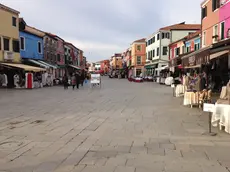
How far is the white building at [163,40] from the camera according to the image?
155 feet

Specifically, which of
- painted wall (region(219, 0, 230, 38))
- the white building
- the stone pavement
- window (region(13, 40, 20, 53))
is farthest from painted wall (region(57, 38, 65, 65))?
the stone pavement

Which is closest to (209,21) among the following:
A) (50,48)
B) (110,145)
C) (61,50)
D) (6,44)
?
(6,44)

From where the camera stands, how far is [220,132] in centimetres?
695

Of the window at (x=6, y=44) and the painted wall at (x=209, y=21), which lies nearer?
the painted wall at (x=209, y=21)

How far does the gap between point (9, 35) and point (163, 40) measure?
3072 centimetres

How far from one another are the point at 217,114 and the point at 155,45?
1898 inches

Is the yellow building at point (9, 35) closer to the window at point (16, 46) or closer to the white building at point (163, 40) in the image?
the window at point (16, 46)

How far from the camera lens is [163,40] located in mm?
50312

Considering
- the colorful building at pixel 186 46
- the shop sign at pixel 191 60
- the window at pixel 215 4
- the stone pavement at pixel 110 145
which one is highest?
the window at pixel 215 4

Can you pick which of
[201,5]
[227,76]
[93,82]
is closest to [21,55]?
[93,82]

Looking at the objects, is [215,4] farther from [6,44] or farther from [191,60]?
[6,44]

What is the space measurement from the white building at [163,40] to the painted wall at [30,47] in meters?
23.6

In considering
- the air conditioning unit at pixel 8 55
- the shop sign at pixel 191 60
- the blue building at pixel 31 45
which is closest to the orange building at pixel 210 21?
the shop sign at pixel 191 60

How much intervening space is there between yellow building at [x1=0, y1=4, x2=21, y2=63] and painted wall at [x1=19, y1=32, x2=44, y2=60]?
6.63 ft
